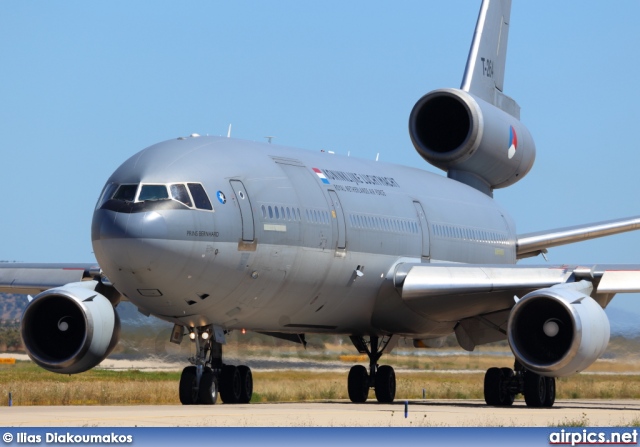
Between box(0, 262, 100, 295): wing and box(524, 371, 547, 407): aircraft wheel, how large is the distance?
8.03 metres

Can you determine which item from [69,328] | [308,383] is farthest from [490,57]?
[69,328]

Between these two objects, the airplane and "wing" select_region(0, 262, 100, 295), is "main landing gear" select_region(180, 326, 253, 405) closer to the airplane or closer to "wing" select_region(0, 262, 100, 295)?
the airplane

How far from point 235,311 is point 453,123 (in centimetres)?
1165

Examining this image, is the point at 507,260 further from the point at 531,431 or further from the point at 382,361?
the point at 531,431

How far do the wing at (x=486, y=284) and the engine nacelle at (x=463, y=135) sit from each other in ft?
18.7

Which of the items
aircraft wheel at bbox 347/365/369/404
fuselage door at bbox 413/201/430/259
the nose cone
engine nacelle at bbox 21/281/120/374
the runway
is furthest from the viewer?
aircraft wheel at bbox 347/365/369/404

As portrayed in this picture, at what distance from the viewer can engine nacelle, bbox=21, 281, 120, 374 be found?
69.1ft

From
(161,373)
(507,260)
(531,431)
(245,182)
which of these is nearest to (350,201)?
(245,182)

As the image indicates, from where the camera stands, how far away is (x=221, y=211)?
1920 centimetres

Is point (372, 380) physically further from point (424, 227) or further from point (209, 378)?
point (209, 378)

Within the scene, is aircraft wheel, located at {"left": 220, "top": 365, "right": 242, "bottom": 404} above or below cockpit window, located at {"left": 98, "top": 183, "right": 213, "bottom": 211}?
below

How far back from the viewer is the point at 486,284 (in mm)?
22938

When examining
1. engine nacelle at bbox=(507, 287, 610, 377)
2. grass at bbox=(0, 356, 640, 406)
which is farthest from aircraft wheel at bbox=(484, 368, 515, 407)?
grass at bbox=(0, 356, 640, 406)

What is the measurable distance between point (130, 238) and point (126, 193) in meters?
0.97
